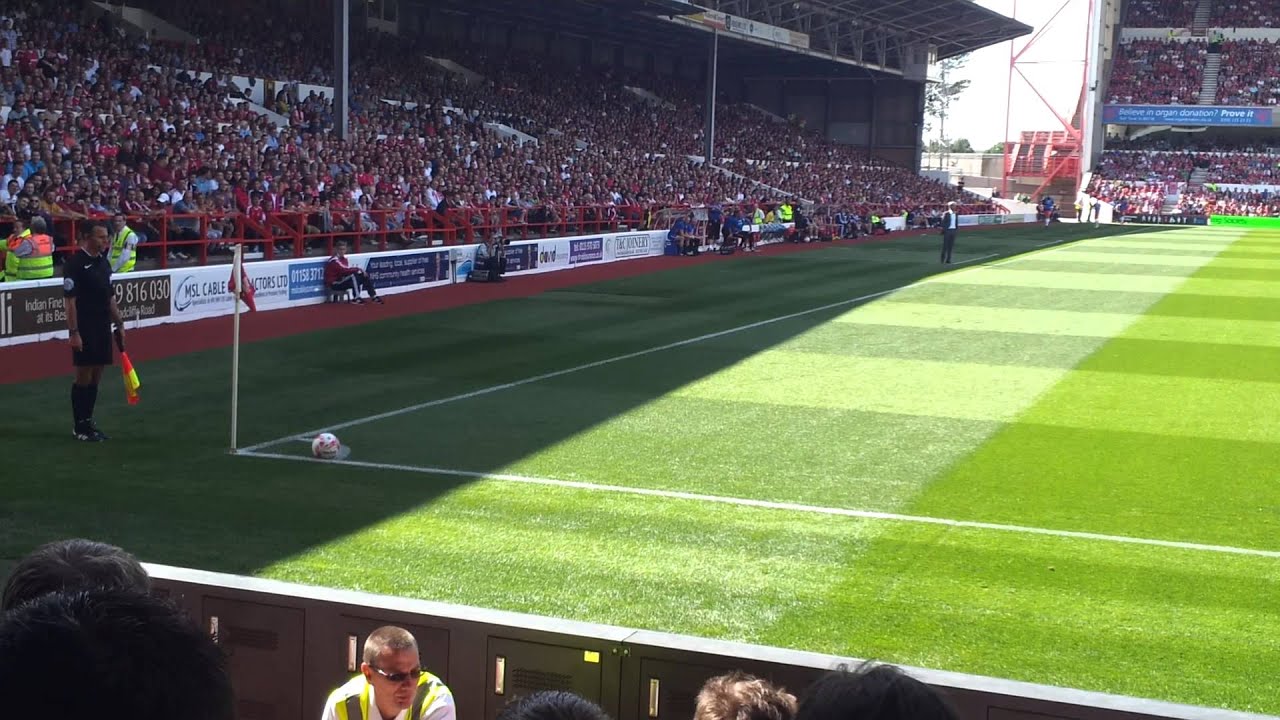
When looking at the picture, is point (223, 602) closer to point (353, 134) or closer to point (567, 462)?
point (567, 462)

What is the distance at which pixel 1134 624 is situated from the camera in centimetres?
862

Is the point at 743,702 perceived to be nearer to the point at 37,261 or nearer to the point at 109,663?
the point at 109,663

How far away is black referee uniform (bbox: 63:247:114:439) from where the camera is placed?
42.3 ft

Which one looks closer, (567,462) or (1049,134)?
(567,462)

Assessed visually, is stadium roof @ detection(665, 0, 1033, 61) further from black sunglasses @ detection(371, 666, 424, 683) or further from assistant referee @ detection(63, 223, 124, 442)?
black sunglasses @ detection(371, 666, 424, 683)

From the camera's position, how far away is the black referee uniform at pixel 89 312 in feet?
42.3

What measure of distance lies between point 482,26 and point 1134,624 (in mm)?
51979

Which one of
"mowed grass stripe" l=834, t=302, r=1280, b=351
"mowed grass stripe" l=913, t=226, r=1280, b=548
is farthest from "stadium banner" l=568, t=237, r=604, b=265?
"mowed grass stripe" l=913, t=226, r=1280, b=548

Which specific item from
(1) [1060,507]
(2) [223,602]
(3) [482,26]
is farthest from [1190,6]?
(2) [223,602]

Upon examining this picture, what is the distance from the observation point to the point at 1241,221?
273ft

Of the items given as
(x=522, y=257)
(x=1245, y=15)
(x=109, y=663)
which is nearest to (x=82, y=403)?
(x=109, y=663)

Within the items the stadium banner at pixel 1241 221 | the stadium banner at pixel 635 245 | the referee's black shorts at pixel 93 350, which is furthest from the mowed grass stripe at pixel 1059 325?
the stadium banner at pixel 1241 221

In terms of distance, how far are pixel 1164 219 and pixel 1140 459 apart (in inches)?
2951

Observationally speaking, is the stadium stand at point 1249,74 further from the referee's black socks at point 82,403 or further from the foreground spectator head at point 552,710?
the foreground spectator head at point 552,710
